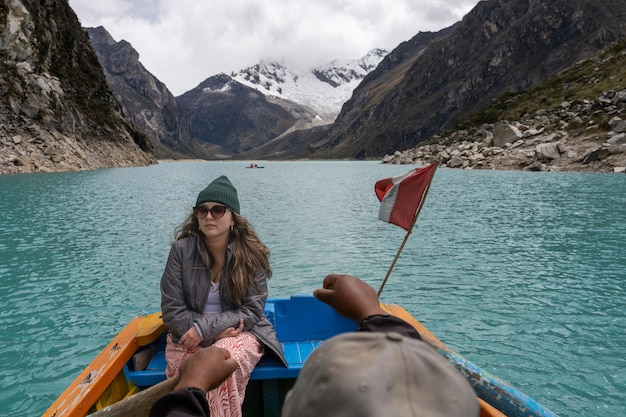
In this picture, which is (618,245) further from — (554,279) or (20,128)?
(20,128)

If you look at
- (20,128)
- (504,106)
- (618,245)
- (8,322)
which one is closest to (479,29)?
(504,106)

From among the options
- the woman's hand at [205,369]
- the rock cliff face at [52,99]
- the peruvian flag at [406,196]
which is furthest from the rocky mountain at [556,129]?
the rock cliff face at [52,99]

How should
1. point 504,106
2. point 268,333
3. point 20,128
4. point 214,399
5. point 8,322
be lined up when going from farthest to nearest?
point 504,106 < point 20,128 < point 8,322 < point 268,333 < point 214,399

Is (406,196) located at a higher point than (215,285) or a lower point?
higher

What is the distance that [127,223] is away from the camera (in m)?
23.1

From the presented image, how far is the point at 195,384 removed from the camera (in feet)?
7.45

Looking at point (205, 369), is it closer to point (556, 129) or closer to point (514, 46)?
point (556, 129)

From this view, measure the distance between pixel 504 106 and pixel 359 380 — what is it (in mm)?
99482

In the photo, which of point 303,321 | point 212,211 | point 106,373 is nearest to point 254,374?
point 106,373

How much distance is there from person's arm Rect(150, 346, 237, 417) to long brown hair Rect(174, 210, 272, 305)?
6.02 ft

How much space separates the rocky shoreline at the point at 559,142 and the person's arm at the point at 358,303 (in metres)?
43.6

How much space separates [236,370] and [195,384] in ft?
5.16

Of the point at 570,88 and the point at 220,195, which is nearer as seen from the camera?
the point at 220,195

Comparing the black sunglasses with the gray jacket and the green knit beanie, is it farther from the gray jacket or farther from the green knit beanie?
the gray jacket
